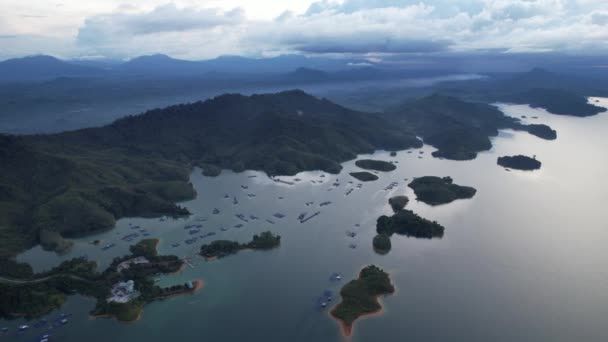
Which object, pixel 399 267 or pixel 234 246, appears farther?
pixel 234 246

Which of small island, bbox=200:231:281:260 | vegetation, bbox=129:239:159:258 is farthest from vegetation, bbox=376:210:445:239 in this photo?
vegetation, bbox=129:239:159:258

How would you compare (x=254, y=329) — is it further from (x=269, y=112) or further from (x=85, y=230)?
(x=269, y=112)

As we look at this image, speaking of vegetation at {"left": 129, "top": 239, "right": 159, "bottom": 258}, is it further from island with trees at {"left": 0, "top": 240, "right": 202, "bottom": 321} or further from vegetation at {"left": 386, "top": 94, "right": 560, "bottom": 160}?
vegetation at {"left": 386, "top": 94, "right": 560, "bottom": 160}

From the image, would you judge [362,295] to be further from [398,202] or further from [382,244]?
[398,202]

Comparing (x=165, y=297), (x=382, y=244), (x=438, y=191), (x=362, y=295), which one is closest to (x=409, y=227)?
(x=382, y=244)

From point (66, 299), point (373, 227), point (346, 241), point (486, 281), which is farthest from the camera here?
point (373, 227)

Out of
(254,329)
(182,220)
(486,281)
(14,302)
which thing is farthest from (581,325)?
(14,302)
